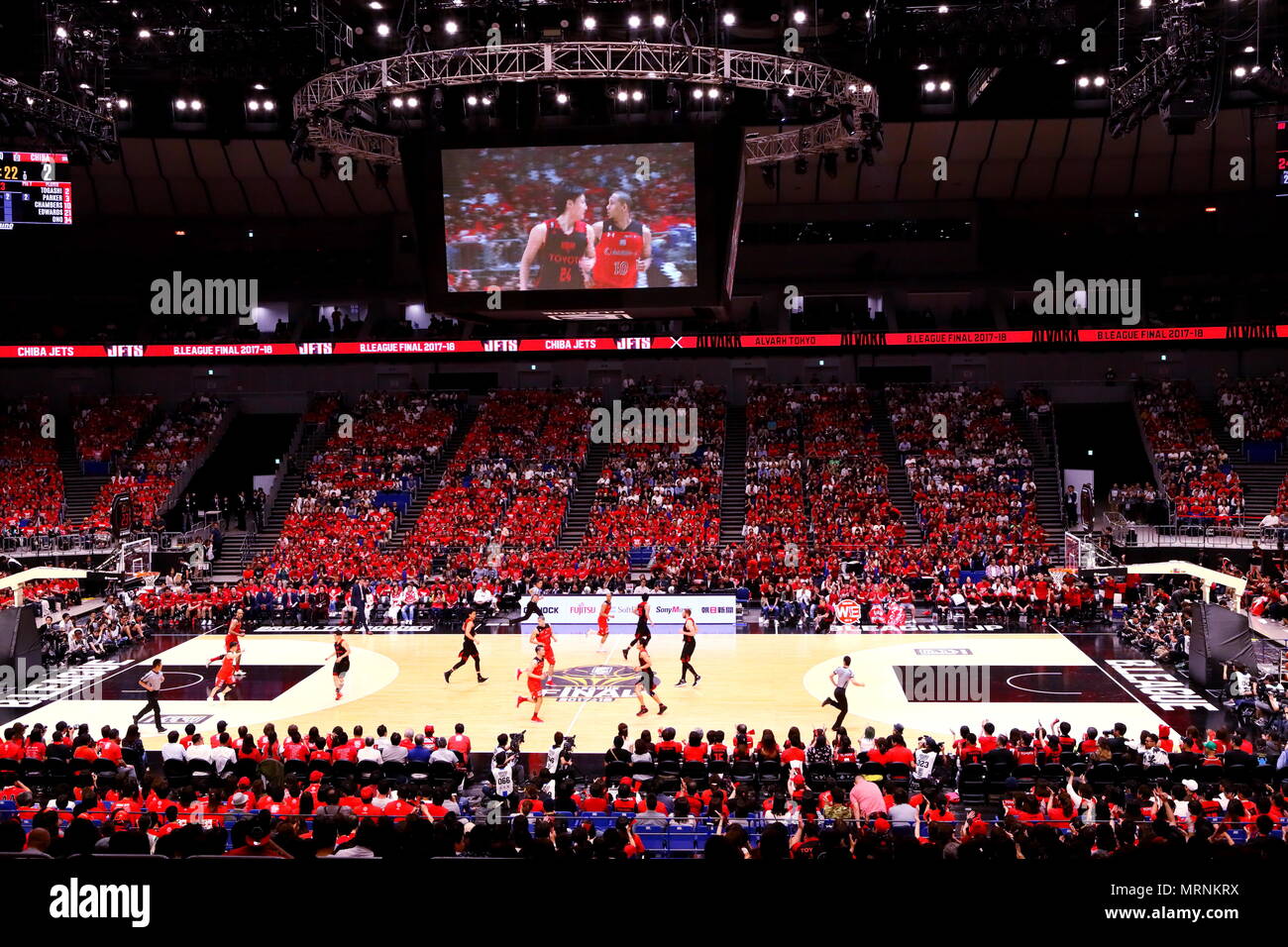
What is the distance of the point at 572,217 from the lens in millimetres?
23688

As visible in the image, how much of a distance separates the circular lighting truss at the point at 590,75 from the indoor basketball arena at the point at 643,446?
139 mm

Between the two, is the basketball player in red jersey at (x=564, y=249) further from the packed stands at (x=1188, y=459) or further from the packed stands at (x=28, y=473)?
the packed stands at (x=28, y=473)

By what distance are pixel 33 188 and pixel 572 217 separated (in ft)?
41.0

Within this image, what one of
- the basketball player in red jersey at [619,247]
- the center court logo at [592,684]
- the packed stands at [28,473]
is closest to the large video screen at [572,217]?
the basketball player in red jersey at [619,247]

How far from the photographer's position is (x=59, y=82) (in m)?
26.0

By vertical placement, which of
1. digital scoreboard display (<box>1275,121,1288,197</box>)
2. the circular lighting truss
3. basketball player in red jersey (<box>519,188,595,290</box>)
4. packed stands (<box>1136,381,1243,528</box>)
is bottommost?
packed stands (<box>1136,381,1243,528</box>)

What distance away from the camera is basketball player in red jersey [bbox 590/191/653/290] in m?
23.4

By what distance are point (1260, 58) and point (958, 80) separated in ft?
27.7

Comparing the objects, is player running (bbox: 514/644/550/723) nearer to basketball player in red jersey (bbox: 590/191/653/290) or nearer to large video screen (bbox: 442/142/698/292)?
basketball player in red jersey (bbox: 590/191/653/290)

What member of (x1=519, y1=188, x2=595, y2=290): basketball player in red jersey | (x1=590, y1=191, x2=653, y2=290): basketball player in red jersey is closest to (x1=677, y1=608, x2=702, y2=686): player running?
(x1=590, y1=191, x2=653, y2=290): basketball player in red jersey

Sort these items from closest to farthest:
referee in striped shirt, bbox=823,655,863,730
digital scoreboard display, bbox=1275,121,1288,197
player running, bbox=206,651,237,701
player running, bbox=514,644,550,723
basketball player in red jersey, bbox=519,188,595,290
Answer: referee in striped shirt, bbox=823,655,863,730
player running, bbox=514,644,550,723
player running, bbox=206,651,237,701
digital scoreboard display, bbox=1275,121,1288,197
basketball player in red jersey, bbox=519,188,595,290

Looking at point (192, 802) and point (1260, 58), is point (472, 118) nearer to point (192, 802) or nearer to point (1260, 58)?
point (1260, 58)
